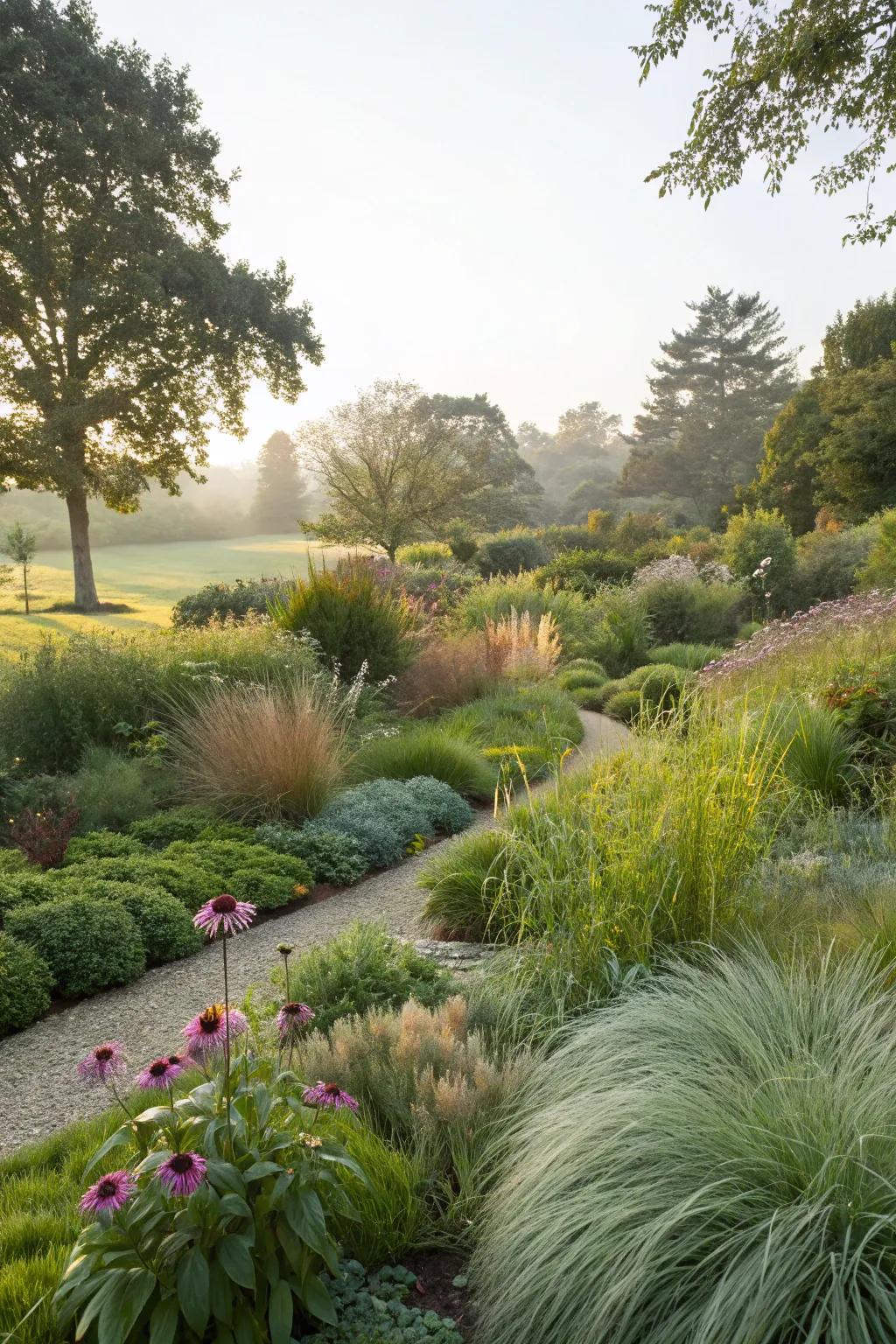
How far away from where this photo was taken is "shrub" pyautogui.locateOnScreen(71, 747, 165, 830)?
19.2ft

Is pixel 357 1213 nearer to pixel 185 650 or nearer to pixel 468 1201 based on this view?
pixel 468 1201

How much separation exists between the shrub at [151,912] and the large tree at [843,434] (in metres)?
20.5

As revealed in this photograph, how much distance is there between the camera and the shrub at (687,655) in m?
12.2

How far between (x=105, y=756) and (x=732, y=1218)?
231 inches

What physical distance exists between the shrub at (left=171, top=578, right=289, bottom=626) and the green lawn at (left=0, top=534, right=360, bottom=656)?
3.03ft

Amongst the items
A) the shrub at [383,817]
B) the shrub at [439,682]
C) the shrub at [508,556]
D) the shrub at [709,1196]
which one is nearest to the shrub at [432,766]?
the shrub at [383,817]

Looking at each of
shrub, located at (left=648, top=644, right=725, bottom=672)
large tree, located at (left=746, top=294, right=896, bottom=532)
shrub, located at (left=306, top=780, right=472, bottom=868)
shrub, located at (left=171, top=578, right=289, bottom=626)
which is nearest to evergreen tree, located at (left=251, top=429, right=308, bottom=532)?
large tree, located at (left=746, top=294, right=896, bottom=532)

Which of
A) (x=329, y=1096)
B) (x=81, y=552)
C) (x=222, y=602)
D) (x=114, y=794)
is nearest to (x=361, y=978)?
(x=329, y=1096)

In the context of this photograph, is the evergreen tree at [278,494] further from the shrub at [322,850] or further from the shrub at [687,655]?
the shrub at [322,850]

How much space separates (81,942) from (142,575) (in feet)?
79.0

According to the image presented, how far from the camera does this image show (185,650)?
816 cm

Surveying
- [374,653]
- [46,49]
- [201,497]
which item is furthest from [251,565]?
[374,653]

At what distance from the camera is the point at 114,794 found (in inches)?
233

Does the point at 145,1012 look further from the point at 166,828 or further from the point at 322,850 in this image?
the point at 166,828
